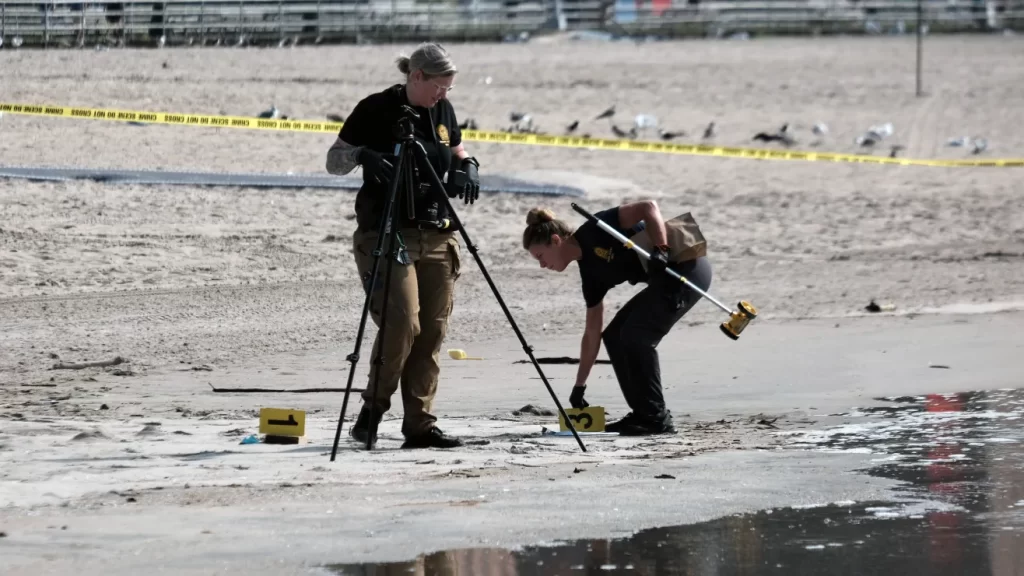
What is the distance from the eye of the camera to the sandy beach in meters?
5.91

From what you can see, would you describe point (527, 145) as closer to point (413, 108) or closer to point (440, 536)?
point (413, 108)

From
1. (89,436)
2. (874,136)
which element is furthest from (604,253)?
(874,136)

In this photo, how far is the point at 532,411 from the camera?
8.39 m

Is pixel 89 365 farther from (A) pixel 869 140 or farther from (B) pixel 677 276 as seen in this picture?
(A) pixel 869 140

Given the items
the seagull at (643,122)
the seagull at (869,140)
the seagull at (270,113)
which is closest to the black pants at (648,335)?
the seagull at (270,113)

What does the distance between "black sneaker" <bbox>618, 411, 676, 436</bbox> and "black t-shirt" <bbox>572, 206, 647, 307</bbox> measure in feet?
1.96

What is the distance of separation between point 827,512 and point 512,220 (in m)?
8.95

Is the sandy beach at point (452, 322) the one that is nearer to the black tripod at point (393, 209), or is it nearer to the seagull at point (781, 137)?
the seagull at point (781, 137)

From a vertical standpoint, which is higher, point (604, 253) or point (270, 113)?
point (604, 253)

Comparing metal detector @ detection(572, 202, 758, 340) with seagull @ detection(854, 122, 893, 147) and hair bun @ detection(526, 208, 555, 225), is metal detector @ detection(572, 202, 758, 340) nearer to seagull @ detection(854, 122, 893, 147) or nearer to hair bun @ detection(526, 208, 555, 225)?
hair bun @ detection(526, 208, 555, 225)

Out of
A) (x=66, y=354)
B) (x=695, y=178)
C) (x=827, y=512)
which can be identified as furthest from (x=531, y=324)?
(x=695, y=178)

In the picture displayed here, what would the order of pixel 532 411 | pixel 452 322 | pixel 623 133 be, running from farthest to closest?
pixel 623 133 < pixel 452 322 < pixel 532 411

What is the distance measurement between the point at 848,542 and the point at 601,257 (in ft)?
8.16

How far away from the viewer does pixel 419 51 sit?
680 centimetres
